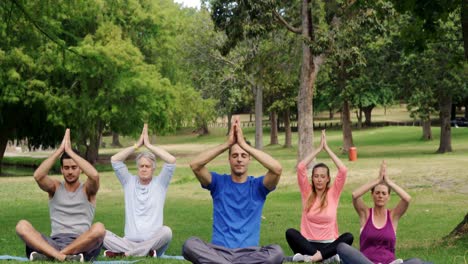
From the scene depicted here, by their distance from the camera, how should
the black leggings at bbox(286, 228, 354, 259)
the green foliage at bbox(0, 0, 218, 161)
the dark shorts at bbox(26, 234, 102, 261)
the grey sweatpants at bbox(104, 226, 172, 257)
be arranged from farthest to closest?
the green foliage at bbox(0, 0, 218, 161)
the grey sweatpants at bbox(104, 226, 172, 257)
the black leggings at bbox(286, 228, 354, 259)
the dark shorts at bbox(26, 234, 102, 261)

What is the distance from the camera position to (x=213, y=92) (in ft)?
189

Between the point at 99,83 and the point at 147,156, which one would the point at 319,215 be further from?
the point at 99,83

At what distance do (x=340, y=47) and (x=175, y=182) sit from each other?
31.1ft

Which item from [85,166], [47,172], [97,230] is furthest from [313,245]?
[47,172]

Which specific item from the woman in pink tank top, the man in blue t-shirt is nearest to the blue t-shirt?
the man in blue t-shirt

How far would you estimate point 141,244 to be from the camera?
10258 millimetres

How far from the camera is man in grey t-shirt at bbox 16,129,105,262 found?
9438 millimetres

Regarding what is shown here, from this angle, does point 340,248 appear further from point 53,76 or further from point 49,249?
point 53,76

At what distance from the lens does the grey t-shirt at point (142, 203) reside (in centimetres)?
1034

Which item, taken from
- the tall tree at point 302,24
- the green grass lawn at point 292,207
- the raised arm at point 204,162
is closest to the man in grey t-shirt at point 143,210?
the green grass lawn at point 292,207

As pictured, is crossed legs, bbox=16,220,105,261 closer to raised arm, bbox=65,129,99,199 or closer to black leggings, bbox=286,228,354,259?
raised arm, bbox=65,129,99,199

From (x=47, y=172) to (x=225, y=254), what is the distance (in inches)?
109

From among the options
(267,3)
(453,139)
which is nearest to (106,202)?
(267,3)

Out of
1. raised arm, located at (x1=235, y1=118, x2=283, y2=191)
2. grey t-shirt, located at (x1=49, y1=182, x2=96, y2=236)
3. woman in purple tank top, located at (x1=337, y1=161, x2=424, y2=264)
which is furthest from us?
grey t-shirt, located at (x1=49, y1=182, x2=96, y2=236)
